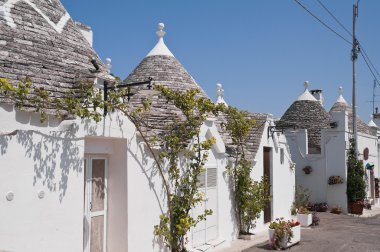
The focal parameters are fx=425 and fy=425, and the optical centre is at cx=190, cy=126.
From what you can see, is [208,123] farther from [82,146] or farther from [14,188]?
[14,188]

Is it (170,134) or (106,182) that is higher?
(170,134)

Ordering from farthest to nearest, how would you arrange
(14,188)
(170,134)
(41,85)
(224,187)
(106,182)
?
(224,187), (170,134), (106,182), (41,85), (14,188)

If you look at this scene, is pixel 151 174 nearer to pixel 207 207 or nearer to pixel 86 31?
pixel 207 207

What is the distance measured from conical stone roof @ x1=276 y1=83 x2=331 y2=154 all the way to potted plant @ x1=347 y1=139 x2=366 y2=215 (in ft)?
6.58

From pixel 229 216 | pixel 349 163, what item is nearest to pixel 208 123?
pixel 229 216

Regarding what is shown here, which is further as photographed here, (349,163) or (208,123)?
(349,163)

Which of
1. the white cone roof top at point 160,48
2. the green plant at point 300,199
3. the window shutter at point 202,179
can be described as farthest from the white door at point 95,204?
the green plant at point 300,199

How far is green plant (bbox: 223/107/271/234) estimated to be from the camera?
13.3m

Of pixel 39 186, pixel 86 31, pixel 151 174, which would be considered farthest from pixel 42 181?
pixel 86 31

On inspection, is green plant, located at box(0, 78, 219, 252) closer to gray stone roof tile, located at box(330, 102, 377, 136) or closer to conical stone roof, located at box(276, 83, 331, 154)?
conical stone roof, located at box(276, 83, 331, 154)

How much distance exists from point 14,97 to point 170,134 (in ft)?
14.2

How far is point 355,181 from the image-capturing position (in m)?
21.1

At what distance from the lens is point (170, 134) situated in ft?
33.4

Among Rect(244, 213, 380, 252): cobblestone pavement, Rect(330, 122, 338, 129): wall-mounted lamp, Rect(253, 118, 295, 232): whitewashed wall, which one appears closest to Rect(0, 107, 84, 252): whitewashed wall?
Rect(244, 213, 380, 252): cobblestone pavement
